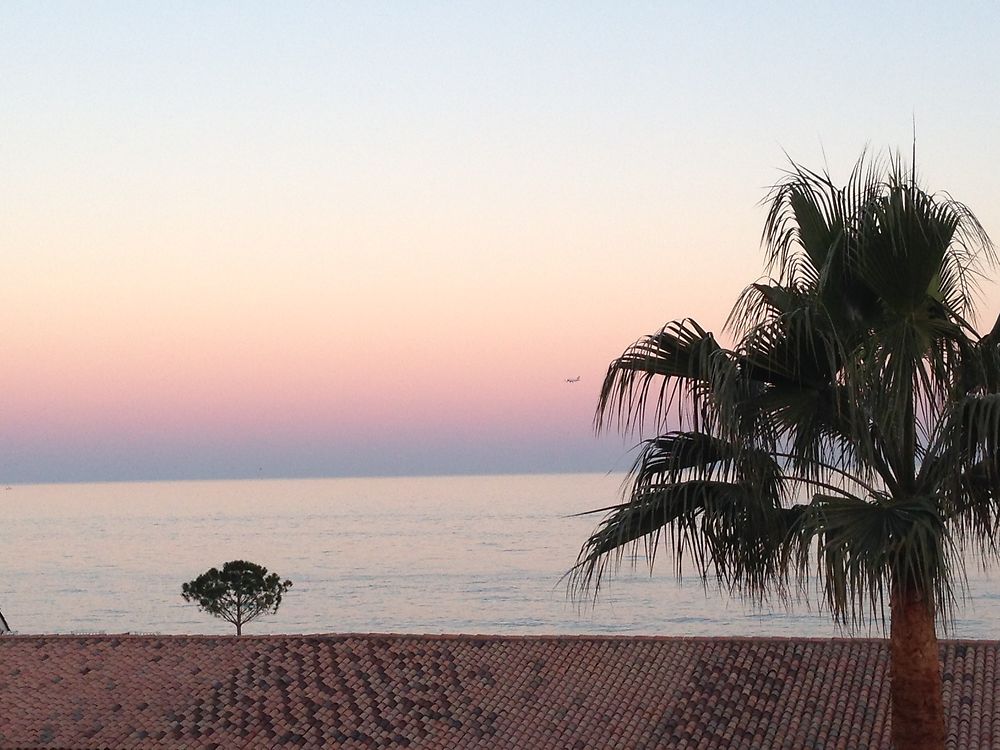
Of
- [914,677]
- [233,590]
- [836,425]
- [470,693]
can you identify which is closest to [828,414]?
[836,425]

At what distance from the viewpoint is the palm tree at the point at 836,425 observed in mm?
8070

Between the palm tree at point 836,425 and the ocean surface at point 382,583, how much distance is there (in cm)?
3280

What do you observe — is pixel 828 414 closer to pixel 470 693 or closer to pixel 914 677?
pixel 914 677

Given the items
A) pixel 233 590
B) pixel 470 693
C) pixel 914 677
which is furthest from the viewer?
pixel 233 590

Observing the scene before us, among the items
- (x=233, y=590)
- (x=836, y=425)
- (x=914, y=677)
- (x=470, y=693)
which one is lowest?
(x=233, y=590)

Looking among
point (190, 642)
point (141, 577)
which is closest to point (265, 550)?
point (141, 577)

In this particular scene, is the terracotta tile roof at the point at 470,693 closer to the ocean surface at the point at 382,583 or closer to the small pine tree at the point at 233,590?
the ocean surface at the point at 382,583

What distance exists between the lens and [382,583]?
353 feet

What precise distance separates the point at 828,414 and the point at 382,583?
333ft

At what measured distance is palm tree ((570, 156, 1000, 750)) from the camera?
8.07 m

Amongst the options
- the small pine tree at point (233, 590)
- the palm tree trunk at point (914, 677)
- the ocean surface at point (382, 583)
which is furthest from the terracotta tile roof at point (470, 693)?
the small pine tree at point (233, 590)

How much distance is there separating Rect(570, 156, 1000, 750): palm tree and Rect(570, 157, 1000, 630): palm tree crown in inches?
0.5

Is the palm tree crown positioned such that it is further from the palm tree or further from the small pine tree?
the small pine tree

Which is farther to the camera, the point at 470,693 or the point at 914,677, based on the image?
the point at 470,693
